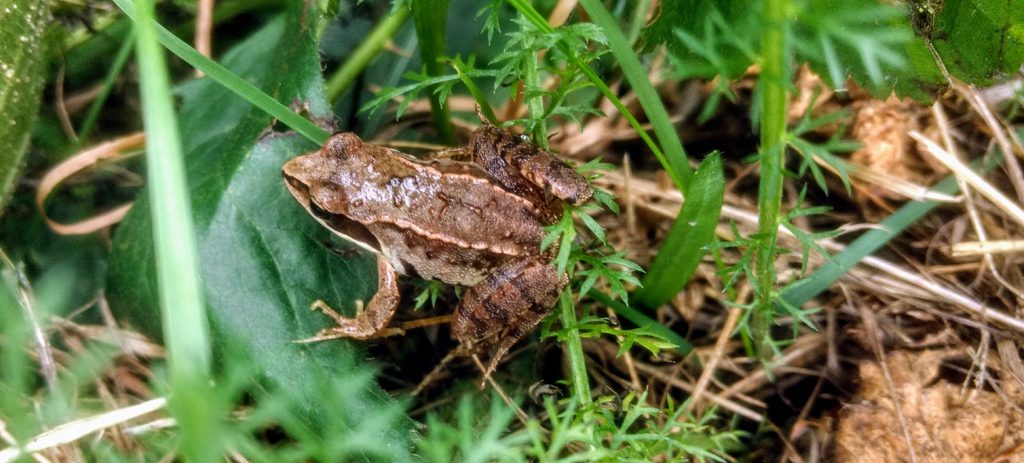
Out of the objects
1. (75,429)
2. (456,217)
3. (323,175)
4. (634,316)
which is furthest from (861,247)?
(75,429)

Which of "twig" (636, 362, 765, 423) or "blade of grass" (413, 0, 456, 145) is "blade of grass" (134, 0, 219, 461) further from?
"twig" (636, 362, 765, 423)

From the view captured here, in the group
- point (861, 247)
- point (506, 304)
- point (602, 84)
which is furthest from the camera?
point (861, 247)

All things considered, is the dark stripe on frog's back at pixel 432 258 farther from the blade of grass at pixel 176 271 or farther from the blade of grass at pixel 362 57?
the blade of grass at pixel 176 271

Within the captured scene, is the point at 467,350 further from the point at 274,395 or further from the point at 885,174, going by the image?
the point at 885,174

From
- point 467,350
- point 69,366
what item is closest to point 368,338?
point 467,350

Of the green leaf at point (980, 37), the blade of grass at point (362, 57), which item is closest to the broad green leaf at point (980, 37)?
the green leaf at point (980, 37)

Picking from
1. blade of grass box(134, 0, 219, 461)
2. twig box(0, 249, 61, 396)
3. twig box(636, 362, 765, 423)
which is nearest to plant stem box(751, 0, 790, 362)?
twig box(636, 362, 765, 423)

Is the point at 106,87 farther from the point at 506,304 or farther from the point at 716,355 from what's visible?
the point at 716,355
